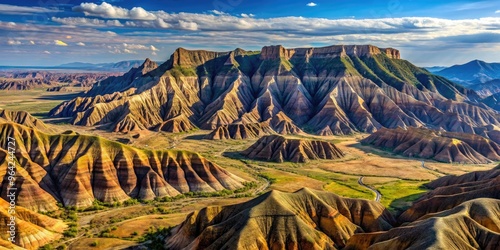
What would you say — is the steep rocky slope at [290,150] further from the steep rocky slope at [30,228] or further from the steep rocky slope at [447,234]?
the steep rocky slope at [447,234]

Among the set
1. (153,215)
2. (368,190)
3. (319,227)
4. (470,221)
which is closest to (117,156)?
(153,215)

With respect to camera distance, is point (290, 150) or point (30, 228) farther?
point (290, 150)

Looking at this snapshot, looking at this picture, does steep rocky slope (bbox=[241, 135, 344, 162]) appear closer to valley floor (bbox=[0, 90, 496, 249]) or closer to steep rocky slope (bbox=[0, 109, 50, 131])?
valley floor (bbox=[0, 90, 496, 249])

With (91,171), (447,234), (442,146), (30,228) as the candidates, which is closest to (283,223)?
(447,234)

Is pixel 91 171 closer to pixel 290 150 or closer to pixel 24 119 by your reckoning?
pixel 290 150

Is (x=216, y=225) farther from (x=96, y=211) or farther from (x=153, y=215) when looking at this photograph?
(x=96, y=211)

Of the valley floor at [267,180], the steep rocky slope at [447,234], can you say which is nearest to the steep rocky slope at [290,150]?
the valley floor at [267,180]
